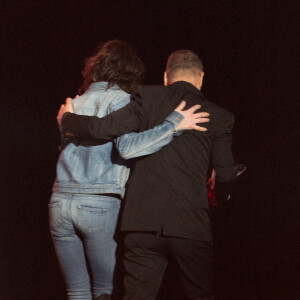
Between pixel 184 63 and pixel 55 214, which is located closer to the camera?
pixel 55 214

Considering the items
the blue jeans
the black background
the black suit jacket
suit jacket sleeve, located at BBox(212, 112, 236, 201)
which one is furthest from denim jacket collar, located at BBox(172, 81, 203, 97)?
the black background

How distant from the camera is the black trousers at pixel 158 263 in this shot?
1675 mm

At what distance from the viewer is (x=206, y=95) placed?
304 centimetres

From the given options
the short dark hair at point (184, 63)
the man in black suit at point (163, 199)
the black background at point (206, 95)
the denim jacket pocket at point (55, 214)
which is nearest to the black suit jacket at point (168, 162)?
the man in black suit at point (163, 199)

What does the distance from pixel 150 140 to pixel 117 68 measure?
46cm

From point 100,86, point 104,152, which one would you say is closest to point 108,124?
point 104,152

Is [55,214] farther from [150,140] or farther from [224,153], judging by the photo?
[224,153]

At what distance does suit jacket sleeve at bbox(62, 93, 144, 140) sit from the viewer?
1707 mm

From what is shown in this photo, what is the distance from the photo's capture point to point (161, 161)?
1718mm

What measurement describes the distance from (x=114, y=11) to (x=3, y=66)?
3.10 ft

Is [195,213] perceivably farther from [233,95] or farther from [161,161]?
[233,95]

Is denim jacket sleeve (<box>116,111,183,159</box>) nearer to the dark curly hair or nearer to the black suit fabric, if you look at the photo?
the black suit fabric

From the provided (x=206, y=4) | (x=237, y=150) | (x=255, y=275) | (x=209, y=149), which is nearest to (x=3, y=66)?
(x=206, y=4)

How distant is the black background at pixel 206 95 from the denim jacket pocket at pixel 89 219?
105 centimetres
